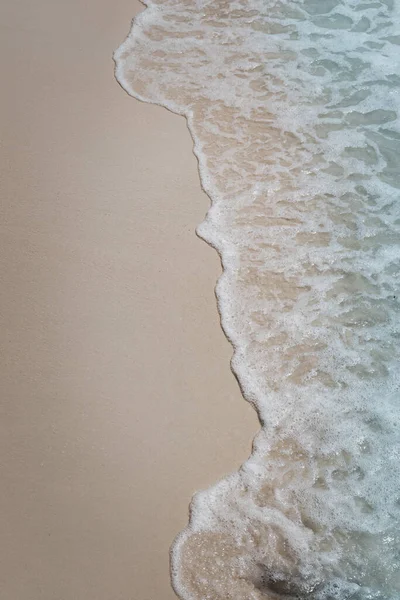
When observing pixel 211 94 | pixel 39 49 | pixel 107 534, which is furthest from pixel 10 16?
pixel 107 534

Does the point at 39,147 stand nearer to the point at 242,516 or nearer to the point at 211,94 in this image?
the point at 211,94

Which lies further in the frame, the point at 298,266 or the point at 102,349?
the point at 298,266

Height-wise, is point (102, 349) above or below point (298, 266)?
below
